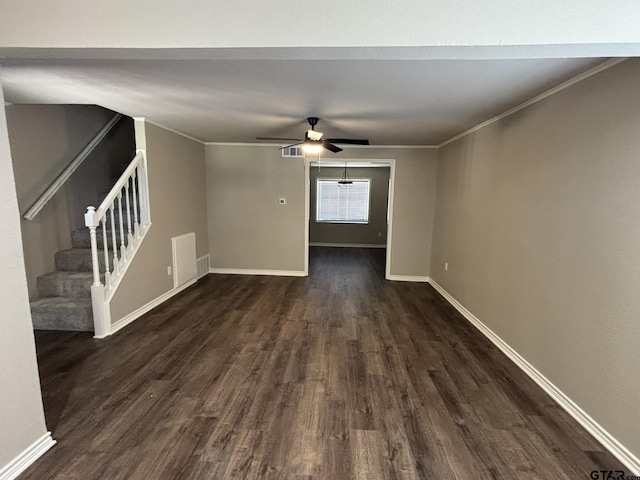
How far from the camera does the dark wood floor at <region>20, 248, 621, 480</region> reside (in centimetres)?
164

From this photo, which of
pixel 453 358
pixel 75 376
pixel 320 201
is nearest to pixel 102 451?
pixel 75 376

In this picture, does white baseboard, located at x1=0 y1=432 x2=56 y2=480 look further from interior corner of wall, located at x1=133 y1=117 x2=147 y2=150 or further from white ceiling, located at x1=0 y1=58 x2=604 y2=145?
interior corner of wall, located at x1=133 y1=117 x2=147 y2=150

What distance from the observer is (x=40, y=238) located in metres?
3.40

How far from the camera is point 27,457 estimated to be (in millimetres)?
1594

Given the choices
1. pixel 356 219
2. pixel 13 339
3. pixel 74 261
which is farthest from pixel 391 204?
pixel 13 339

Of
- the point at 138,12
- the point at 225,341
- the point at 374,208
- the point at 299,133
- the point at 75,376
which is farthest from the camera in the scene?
the point at 374,208

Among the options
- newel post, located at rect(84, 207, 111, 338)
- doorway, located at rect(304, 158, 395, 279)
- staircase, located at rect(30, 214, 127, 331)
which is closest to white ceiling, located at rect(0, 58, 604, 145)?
newel post, located at rect(84, 207, 111, 338)

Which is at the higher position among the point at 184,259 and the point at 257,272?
the point at 184,259

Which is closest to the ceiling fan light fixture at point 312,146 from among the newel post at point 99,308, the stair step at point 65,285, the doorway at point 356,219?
the newel post at point 99,308

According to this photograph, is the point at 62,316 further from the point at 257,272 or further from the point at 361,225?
the point at 361,225

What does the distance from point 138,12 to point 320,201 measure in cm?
748

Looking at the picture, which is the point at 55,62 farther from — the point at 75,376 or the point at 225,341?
the point at 225,341

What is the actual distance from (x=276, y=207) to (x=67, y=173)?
281cm

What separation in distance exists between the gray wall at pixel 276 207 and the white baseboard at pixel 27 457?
385 cm
